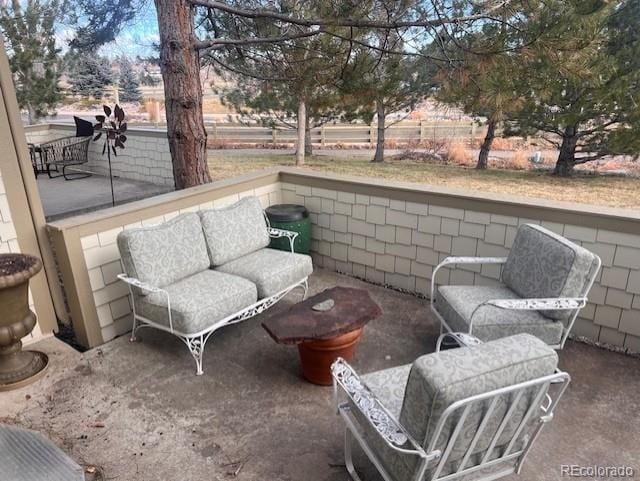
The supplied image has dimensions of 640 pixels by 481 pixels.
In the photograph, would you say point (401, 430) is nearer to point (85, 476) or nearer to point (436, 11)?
point (85, 476)

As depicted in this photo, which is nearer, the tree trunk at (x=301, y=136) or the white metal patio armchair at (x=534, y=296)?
the white metal patio armchair at (x=534, y=296)

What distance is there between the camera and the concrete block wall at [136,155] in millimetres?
8258

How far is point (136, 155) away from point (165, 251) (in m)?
6.29

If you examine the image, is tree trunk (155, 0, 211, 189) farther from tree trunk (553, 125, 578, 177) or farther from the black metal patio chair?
tree trunk (553, 125, 578, 177)

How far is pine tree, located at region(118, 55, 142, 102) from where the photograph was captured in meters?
10.8

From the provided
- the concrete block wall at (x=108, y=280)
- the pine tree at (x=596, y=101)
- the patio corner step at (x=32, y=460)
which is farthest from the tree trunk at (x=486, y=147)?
the patio corner step at (x=32, y=460)

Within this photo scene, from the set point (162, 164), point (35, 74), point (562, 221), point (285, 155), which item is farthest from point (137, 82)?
point (562, 221)

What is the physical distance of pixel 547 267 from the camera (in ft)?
8.91

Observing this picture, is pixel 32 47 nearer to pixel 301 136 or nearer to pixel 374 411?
pixel 301 136

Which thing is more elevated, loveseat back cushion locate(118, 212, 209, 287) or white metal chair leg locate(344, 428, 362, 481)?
loveseat back cushion locate(118, 212, 209, 287)

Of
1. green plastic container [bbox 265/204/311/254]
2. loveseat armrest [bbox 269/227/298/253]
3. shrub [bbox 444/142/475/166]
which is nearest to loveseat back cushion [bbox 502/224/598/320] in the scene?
loveseat armrest [bbox 269/227/298/253]

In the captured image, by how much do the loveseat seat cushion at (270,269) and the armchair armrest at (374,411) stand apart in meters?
1.37

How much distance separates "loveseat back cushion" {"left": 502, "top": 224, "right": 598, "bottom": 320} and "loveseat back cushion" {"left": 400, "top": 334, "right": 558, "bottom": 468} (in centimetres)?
121

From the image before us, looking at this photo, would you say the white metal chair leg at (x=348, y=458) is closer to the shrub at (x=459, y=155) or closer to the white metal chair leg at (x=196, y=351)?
the white metal chair leg at (x=196, y=351)
